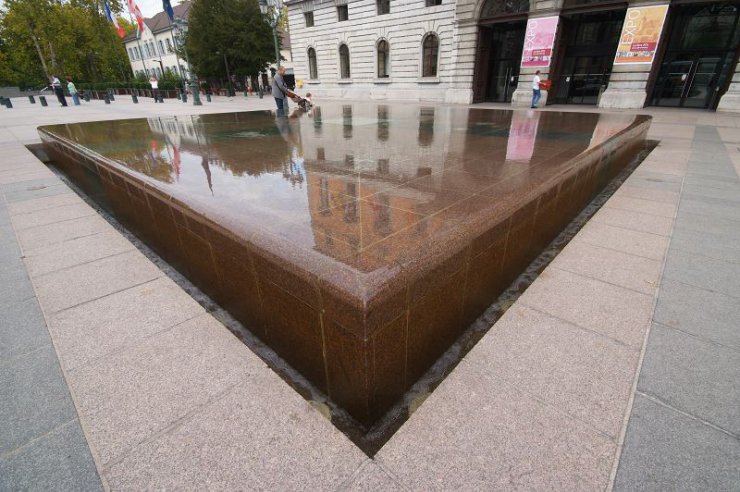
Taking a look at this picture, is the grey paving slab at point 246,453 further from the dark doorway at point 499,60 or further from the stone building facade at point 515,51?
the dark doorway at point 499,60

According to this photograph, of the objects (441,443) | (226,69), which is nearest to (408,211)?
(441,443)

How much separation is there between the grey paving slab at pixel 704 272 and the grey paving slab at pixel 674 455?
221 cm

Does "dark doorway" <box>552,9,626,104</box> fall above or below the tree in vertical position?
below

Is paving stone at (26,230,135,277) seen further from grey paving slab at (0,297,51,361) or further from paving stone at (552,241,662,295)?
paving stone at (552,241,662,295)

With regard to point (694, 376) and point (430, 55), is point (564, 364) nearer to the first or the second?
point (694, 376)

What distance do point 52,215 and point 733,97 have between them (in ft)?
87.5

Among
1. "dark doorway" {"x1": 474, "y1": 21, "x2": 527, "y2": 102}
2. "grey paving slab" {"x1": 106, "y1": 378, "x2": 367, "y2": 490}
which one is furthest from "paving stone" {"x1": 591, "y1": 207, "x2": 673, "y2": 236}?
"dark doorway" {"x1": 474, "y1": 21, "x2": 527, "y2": 102}

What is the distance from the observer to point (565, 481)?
1807 mm

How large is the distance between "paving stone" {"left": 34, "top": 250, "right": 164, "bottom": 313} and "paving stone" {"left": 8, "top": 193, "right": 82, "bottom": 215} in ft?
10.4

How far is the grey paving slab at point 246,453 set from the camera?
5.99 ft

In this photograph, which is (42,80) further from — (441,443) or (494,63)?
(441,443)

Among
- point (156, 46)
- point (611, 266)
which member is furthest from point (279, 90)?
point (156, 46)

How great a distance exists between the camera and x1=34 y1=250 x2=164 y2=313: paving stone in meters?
3.46

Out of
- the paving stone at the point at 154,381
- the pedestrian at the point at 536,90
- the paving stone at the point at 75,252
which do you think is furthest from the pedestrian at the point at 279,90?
the pedestrian at the point at 536,90
